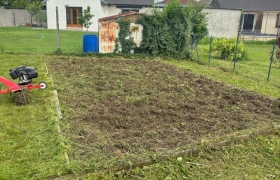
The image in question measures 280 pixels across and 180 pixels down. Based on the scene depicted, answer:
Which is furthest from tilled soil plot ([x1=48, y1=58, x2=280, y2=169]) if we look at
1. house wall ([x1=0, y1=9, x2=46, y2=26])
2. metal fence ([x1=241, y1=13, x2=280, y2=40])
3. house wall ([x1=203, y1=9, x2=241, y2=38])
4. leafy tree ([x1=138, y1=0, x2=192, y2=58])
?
metal fence ([x1=241, y1=13, x2=280, y2=40])

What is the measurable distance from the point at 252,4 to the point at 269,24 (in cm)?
343

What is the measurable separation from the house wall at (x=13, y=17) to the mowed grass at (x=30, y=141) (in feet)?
74.7

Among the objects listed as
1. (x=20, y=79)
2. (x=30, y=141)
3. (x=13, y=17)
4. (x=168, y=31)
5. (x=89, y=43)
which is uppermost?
(x=13, y=17)

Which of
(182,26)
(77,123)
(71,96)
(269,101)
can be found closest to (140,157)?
(77,123)

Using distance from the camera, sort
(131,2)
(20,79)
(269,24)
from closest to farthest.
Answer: (20,79) → (131,2) → (269,24)

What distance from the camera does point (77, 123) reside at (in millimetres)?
3998

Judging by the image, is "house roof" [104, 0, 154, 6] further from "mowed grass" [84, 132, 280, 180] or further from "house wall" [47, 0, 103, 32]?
"mowed grass" [84, 132, 280, 180]

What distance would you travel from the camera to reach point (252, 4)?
28.2 meters

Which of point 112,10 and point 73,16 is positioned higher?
point 112,10

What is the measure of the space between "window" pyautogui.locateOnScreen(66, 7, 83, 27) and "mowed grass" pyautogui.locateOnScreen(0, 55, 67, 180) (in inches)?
775

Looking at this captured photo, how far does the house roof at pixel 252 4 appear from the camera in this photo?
26.4m

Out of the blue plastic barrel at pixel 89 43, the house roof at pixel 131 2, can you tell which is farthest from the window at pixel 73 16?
the blue plastic barrel at pixel 89 43

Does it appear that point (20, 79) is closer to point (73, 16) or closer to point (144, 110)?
point (144, 110)

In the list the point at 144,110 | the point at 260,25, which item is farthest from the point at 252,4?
the point at 144,110
